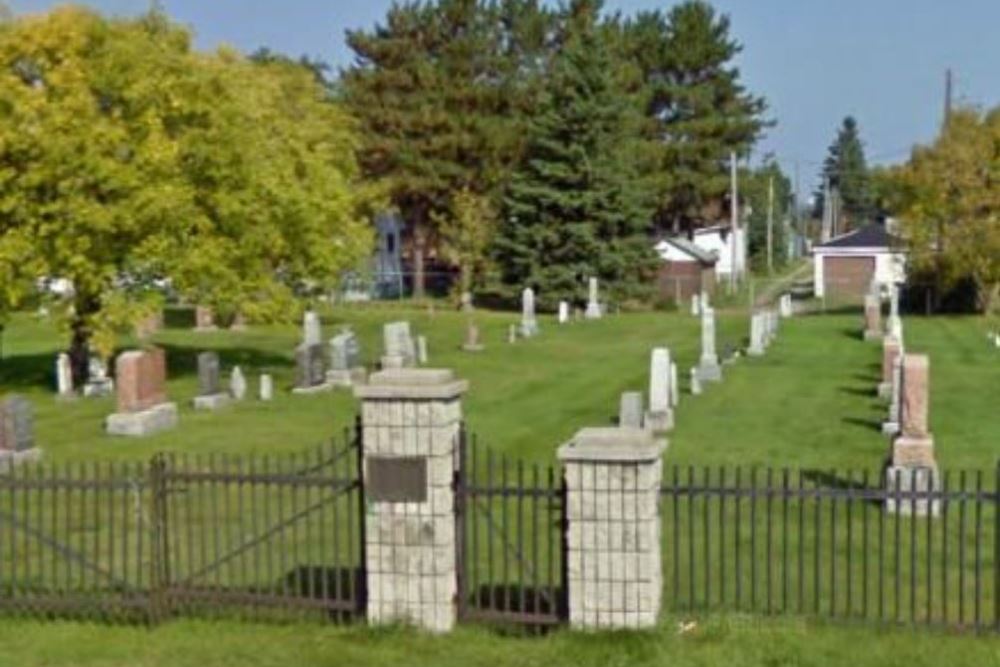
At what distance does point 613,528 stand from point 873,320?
31894 millimetres

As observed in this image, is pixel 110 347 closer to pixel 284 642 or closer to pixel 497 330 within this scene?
pixel 284 642

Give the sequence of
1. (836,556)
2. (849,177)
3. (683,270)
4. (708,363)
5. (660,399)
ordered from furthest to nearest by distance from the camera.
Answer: (849,177)
(683,270)
(708,363)
(660,399)
(836,556)

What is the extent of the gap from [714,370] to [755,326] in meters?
8.08

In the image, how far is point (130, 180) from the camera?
24234mm

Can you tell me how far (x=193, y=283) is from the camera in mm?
25891

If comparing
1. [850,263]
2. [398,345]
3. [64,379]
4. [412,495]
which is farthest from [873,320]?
[412,495]

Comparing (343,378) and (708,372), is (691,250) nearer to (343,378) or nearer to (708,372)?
A: (708,372)

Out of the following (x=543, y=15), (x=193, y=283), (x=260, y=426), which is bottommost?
(x=260, y=426)

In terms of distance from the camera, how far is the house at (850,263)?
66.9 metres

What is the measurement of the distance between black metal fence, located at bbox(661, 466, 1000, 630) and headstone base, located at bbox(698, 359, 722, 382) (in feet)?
37.7

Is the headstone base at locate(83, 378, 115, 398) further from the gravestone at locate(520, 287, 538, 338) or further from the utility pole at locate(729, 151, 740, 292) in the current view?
the utility pole at locate(729, 151, 740, 292)

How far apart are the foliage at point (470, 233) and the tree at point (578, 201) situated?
1313 mm

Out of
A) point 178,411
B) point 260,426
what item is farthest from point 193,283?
point 260,426

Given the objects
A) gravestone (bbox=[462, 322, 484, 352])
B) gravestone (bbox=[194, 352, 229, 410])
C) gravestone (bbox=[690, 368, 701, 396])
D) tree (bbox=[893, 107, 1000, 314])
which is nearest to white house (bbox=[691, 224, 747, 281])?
tree (bbox=[893, 107, 1000, 314])
